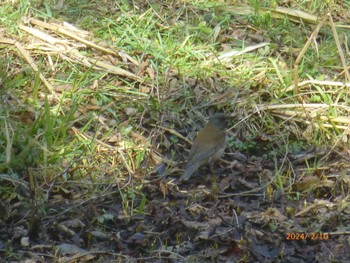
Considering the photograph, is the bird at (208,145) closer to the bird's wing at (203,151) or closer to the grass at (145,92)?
the bird's wing at (203,151)

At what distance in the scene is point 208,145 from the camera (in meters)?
7.42

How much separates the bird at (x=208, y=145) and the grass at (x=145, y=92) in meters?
0.31

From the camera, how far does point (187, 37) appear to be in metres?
8.88

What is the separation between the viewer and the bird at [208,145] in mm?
7410

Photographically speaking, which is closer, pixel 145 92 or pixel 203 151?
pixel 203 151

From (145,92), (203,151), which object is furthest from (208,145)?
(145,92)

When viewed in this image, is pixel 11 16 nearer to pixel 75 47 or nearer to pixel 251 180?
pixel 75 47

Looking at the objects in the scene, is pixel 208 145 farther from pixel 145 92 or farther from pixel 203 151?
pixel 145 92

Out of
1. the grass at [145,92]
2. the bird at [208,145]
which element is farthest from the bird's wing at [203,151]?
the grass at [145,92]

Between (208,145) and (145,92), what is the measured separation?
45.6 inches

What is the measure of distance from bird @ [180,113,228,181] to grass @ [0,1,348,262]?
305mm

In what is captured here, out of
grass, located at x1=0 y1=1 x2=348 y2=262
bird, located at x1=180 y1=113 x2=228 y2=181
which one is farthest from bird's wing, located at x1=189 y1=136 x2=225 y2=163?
grass, located at x1=0 y1=1 x2=348 y2=262

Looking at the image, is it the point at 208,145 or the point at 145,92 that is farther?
the point at 145,92

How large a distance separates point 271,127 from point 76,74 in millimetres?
1827
